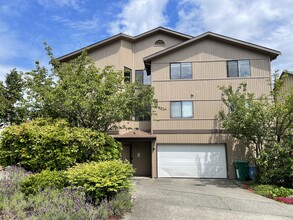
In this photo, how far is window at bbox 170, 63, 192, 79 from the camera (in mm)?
16516

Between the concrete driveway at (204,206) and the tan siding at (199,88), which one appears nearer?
the concrete driveway at (204,206)

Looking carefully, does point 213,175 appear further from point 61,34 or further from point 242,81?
point 61,34

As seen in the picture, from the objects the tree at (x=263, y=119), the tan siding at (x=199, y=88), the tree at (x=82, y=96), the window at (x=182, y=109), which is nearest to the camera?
the tree at (x=82, y=96)

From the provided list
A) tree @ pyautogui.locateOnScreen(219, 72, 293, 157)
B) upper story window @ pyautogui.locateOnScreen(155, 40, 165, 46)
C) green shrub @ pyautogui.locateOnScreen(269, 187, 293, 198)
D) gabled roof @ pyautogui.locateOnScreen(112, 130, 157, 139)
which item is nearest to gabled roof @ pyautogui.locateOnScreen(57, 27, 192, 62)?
upper story window @ pyautogui.locateOnScreen(155, 40, 165, 46)

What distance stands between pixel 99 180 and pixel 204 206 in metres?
3.98

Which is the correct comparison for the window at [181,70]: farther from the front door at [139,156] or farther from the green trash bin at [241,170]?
the green trash bin at [241,170]

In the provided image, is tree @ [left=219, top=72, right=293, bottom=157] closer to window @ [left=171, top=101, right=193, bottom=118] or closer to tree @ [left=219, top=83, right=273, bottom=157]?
tree @ [left=219, top=83, right=273, bottom=157]

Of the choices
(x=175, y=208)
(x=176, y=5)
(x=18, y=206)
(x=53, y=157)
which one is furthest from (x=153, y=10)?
(x=18, y=206)

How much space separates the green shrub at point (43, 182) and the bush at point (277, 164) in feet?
32.6

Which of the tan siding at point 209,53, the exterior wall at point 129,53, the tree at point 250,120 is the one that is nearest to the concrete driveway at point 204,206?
the tree at point 250,120

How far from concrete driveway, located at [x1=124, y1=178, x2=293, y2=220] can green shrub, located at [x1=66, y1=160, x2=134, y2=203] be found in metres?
0.91

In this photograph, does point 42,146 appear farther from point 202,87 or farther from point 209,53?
point 209,53

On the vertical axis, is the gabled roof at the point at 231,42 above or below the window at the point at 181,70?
above

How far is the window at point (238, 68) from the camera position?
15984mm
